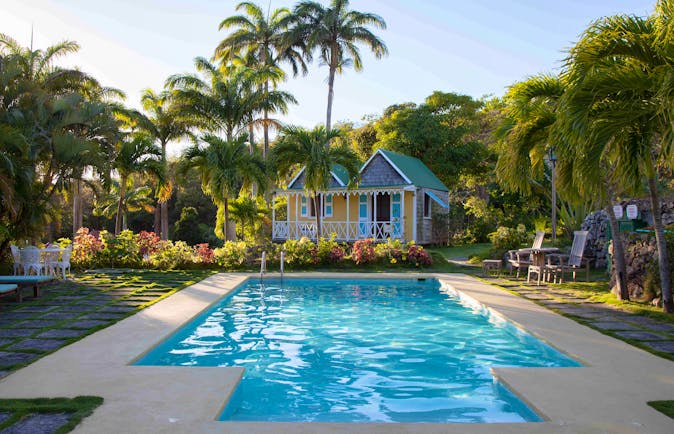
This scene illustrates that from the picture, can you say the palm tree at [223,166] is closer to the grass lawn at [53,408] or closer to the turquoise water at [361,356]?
the turquoise water at [361,356]

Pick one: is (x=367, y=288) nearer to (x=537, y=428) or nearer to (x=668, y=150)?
(x=668, y=150)

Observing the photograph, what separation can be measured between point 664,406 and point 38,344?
675 cm

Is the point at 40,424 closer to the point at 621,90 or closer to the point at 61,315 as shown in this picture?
the point at 61,315

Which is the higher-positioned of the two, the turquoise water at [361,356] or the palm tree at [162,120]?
the palm tree at [162,120]

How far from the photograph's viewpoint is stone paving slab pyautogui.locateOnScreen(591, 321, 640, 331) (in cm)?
775

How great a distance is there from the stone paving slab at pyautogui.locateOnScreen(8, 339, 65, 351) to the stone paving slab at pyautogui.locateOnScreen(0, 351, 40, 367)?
0.21 m

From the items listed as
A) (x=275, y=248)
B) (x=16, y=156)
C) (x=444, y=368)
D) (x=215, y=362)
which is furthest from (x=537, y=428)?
(x=275, y=248)

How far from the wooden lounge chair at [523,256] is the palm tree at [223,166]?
9016 millimetres

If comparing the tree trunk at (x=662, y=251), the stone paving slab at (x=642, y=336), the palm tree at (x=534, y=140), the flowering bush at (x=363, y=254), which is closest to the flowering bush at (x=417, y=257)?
the flowering bush at (x=363, y=254)

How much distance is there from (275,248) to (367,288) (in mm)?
4670

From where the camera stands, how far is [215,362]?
7.06 m

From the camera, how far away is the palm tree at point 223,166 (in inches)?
734

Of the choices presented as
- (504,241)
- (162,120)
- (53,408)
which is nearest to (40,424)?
(53,408)

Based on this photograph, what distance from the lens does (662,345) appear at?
6656 millimetres
